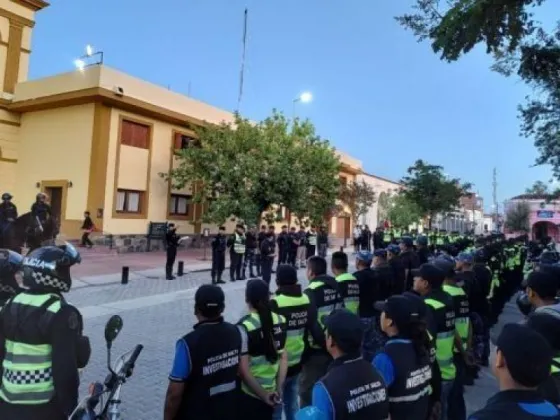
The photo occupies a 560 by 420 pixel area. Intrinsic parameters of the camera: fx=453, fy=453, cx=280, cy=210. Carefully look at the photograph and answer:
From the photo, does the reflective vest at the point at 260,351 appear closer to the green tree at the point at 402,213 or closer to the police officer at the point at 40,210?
the police officer at the point at 40,210

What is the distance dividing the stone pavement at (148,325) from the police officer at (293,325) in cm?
153

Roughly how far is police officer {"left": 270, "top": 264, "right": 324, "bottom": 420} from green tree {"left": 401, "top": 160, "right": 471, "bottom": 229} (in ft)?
105

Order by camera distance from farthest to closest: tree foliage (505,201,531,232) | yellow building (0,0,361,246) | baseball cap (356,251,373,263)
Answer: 1. tree foliage (505,201,531,232)
2. yellow building (0,0,361,246)
3. baseball cap (356,251,373,263)

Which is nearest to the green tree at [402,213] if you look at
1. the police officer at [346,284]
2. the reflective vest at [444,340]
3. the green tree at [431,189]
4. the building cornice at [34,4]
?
the green tree at [431,189]

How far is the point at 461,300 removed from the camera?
502 centimetres

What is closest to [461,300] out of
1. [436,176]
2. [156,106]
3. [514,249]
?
[514,249]

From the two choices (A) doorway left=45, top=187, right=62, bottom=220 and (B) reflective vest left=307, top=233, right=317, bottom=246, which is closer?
(B) reflective vest left=307, top=233, right=317, bottom=246

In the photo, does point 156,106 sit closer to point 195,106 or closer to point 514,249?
point 195,106

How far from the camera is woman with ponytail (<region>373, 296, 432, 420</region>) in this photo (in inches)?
111

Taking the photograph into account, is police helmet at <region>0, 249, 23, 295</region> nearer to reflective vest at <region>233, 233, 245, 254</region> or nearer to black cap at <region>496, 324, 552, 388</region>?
black cap at <region>496, 324, 552, 388</region>

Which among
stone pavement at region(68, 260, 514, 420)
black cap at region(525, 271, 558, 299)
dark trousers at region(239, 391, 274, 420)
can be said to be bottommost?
stone pavement at region(68, 260, 514, 420)

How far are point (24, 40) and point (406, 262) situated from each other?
23168 millimetres

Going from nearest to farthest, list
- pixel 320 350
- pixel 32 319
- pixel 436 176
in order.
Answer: pixel 32 319, pixel 320 350, pixel 436 176

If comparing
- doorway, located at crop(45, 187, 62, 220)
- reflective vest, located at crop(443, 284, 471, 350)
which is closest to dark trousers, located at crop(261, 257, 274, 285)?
reflective vest, located at crop(443, 284, 471, 350)
